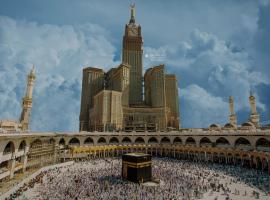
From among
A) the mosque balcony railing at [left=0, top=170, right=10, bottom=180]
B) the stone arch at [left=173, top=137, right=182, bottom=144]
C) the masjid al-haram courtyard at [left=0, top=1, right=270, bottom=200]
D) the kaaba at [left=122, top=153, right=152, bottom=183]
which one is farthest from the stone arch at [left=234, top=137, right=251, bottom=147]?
the mosque balcony railing at [left=0, top=170, right=10, bottom=180]

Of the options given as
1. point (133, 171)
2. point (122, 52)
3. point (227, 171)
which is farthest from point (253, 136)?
point (122, 52)

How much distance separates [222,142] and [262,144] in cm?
893

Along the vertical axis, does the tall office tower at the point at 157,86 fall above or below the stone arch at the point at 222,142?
above

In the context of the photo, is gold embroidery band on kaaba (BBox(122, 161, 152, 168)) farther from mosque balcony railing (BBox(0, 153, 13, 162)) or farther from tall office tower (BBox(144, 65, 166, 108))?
tall office tower (BBox(144, 65, 166, 108))

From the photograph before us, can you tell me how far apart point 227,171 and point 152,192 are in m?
17.9

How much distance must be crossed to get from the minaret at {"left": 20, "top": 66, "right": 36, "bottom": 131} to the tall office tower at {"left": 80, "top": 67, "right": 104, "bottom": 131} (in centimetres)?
5442

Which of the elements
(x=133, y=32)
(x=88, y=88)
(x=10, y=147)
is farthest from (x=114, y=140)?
(x=133, y=32)

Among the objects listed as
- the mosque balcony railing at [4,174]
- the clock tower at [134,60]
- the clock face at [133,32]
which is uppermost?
the clock face at [133,32]

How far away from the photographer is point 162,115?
97.1 metres

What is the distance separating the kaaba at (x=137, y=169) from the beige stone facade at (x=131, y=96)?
58.3 m

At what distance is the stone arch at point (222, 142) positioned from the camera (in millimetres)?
44000

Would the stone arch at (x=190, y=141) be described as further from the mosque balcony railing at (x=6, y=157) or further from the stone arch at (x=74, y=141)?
the mosque balcony railing at (x=6, y=157)

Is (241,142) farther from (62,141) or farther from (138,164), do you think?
(62,141)

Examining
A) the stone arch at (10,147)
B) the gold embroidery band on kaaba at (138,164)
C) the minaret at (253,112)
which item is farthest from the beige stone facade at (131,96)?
the gold embroidery band on kaaba at (138,164)
